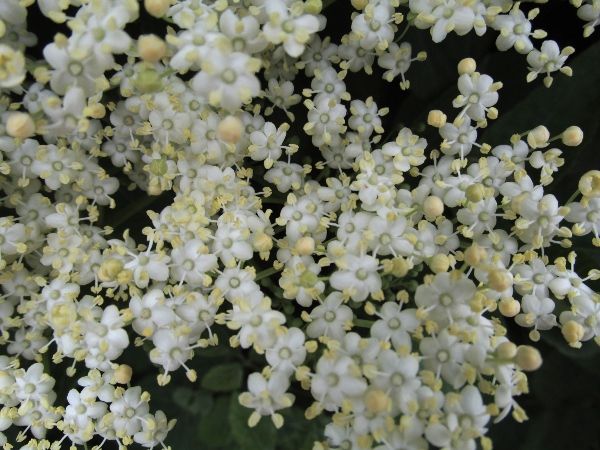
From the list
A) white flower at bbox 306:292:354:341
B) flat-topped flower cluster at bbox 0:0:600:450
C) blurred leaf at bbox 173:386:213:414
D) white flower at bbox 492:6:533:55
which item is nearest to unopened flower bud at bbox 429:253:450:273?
flat-topped flower cluster at bbox 0:0:600:450

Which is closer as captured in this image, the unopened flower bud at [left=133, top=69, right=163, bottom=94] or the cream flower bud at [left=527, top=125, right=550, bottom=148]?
the unopened flower bud at [left=133, top=69, right=163, bottom=94]

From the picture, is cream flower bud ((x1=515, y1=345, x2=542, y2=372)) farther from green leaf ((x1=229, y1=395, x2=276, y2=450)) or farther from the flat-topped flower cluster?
green leaf ((x1=229, y1=395, x2=276, y2=450))

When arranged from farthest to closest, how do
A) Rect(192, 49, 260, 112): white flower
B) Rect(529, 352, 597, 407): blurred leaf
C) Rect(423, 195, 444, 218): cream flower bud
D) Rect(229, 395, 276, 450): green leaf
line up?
Rect(529, 352, 597, 407): blurred leaf → Rect(229, 395, 276, 450): green leaf → Rect(423, 195, 444, 218): cream flower bud → Rect(192, 49, 260, 112): white flower

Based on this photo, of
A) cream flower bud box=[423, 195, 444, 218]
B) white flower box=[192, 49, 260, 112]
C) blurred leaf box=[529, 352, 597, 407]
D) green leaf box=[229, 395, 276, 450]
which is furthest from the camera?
blurred leaf box=[529, 352, 597, 407]

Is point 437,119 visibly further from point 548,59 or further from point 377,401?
point 377,401

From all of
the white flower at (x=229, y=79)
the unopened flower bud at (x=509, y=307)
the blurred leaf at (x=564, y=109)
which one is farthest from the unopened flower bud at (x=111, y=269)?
the blurred leaf at (x=564, y=109)

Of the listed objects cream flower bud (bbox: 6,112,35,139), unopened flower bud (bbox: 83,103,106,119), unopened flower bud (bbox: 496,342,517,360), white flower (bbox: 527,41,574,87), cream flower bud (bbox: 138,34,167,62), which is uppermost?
white flower (bbox: 527,41,574,87)

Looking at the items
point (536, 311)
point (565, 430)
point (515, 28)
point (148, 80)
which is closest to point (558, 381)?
point (565, 430)

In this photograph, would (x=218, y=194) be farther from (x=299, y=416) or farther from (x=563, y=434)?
(x=563, y=434)
